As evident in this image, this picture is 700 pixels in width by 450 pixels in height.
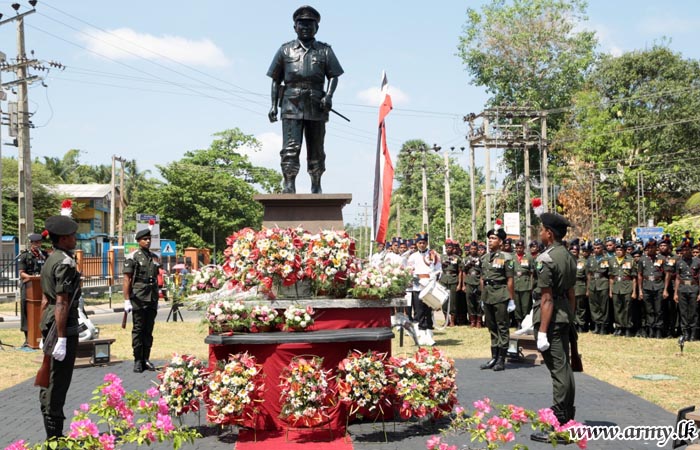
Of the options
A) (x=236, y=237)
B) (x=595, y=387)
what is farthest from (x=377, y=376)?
(x=595, y=387)

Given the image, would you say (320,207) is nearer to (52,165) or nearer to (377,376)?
(377,376)

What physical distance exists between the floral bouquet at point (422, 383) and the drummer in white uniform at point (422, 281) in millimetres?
6303

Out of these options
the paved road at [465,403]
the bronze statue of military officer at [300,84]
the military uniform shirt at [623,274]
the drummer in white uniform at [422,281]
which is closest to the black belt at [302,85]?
the bronze statue of military officer at [300,84]

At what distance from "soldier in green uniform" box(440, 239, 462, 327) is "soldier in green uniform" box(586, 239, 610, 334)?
350cm

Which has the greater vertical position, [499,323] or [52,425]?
[499,323]

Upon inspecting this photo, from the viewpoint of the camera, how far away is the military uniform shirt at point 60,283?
6414 mm

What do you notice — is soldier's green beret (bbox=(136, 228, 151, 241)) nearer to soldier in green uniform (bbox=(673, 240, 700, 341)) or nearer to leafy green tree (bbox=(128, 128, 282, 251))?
soldier in green uniform (bbox=(673, 240, 700, 341))

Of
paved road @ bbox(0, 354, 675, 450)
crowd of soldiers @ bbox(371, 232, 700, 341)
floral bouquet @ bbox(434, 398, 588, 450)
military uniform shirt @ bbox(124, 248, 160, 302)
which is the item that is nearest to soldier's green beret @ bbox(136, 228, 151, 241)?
military uniform shirt @ bbox(124, 248, 160, 302)

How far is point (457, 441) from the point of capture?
655 cm

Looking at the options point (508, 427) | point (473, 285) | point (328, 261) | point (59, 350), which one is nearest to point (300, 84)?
point (328, 261)

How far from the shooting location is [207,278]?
7.85 meters

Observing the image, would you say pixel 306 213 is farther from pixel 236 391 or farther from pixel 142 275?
pixel 142 275

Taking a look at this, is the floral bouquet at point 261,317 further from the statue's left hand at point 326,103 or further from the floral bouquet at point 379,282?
the statue's left hand at point 326,103

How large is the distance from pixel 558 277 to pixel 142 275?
20.9ft
